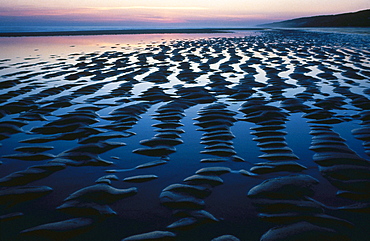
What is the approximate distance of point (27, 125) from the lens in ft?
14.0

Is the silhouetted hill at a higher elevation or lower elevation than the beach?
higher

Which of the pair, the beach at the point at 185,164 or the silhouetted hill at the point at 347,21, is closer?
the beach at the point at 185,164

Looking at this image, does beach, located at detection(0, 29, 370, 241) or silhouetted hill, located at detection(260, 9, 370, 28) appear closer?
beach, located at detection(0, 29, 370, 241)

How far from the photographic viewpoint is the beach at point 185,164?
208 centimetres

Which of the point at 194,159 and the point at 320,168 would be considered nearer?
the point at 320,168

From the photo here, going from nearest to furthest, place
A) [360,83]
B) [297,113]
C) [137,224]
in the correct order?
[137,224]
[297,113]
[360,83]

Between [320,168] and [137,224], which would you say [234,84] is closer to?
[320,168]

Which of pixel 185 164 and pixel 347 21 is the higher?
pixel 347 21

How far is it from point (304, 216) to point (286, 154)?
1.15m

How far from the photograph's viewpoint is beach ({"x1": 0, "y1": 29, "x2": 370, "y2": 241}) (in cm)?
→ 208

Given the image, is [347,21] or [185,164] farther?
[347,21]

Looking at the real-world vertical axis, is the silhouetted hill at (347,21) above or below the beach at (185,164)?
above

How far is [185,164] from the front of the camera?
120 inches

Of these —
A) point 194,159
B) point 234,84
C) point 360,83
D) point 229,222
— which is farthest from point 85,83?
point 360,83
